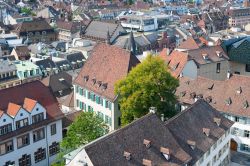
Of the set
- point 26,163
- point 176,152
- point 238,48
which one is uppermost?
point 238,48

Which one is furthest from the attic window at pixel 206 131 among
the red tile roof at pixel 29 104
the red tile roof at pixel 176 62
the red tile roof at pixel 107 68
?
the red tile roof at pixel 176 62

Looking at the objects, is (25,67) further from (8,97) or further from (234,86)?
(234,86)

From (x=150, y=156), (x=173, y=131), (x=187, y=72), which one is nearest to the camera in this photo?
(x=150, y=156)

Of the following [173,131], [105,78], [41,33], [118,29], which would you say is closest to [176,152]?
[173,131]

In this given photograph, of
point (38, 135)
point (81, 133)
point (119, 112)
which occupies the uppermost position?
point (81, 133)

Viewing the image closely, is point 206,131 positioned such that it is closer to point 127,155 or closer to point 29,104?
point 127,155

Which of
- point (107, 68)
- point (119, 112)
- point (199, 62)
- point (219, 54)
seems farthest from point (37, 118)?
point (219, 54)

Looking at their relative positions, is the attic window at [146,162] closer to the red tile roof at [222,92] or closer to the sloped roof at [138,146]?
the sloped roof at [138,146]
